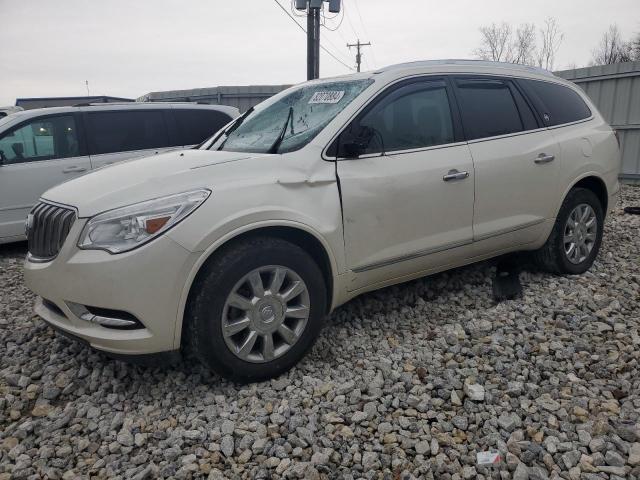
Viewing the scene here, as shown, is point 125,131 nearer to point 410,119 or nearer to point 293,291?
point 410,119

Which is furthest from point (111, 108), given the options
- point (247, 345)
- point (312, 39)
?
point (312, 39)

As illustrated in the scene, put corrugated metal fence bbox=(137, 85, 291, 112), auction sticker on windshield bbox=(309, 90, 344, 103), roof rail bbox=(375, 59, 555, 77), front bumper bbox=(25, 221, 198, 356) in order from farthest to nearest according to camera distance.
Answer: corrugated metal fence bbox=(137, 85, 291, 112), roof rail bbox=(375, 59, 555, 77), auction sticker on windshield bbox=(309, 90, 344, 103), front bumper bbox=(25, 221, 198, 356)

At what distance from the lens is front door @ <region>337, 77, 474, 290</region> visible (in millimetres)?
3064

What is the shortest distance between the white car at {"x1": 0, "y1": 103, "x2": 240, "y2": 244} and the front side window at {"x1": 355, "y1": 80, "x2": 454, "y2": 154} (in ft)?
13.9

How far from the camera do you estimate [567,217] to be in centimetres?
420

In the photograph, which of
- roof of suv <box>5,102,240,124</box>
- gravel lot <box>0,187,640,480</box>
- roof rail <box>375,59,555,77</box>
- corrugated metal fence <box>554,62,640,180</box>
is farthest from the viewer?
corrugated metal fence <box>554,62,640,180</box>

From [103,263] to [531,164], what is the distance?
121 inches

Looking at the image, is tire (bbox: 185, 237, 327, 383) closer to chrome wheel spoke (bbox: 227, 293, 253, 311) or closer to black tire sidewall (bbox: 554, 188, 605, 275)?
chrome wheel spoke (bbox: 227, 293, 253, 311)

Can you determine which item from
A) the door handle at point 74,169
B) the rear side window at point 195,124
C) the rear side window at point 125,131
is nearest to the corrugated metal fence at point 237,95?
the rear side window at point 195,124

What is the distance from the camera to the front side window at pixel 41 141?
5825 mm

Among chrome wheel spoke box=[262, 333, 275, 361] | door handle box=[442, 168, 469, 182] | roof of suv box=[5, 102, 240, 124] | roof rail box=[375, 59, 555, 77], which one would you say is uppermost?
roof rail box=[375, 59, 555, 77]

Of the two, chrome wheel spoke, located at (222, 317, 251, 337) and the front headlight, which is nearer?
the front headlight

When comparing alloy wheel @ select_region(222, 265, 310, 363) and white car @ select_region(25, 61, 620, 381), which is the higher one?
white car @ select_region(25, 61, 620, 381)

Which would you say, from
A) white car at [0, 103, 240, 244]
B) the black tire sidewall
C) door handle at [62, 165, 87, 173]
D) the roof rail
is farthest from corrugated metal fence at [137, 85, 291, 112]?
the black tire sidewall
